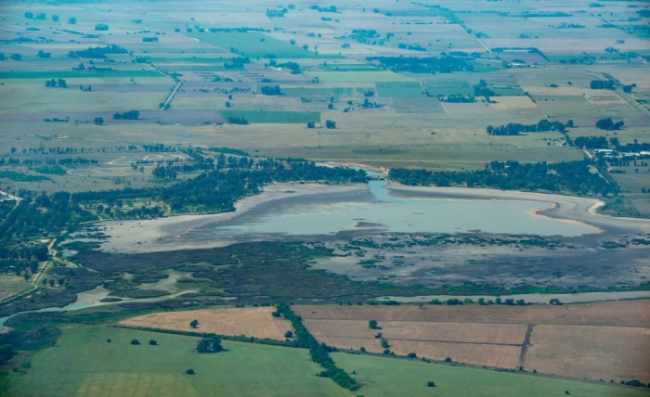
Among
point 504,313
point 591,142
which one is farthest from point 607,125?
point 504,313

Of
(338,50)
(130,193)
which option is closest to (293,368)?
(130,193)

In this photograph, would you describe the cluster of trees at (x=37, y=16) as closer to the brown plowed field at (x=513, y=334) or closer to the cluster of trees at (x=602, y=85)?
the cluster of trees at (x=602, y=85)

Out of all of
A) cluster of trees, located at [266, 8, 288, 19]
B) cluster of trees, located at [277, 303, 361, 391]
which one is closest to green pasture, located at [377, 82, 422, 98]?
cluster of trees, located at [266, 8, 288, 19]

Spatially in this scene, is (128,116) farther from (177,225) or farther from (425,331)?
(425,331)

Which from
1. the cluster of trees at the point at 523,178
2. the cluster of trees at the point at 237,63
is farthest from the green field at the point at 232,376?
the cluster of trees at the point at 237,63

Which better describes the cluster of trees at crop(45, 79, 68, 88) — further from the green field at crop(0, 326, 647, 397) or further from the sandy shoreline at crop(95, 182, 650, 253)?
the green field at crop(0, 326, 647, 397)
